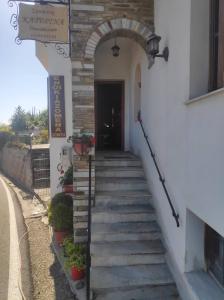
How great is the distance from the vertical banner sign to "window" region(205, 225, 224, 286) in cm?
521

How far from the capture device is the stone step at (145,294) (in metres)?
4.00

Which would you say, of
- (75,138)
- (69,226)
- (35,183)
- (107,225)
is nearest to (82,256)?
Answer: (107,225)

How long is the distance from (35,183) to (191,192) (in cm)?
1031

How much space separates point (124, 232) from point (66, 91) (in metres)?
4.45

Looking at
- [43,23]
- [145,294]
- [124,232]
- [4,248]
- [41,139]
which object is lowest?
[4,248]

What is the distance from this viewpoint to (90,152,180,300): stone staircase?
4.14 meters

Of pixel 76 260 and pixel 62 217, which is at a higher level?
pixel 62 217

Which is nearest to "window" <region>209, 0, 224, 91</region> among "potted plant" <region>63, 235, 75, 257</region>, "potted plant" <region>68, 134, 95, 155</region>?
"potted plant" <region>68, 134, 95, 155</region>

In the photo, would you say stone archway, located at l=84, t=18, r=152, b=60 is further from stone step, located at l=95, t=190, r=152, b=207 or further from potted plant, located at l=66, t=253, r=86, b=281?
potted plant, located at l=66, t=253, r=86, b=281

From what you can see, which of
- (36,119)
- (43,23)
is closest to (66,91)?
(43,23)

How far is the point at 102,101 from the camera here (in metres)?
8.63

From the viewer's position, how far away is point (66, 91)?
26.0 ft

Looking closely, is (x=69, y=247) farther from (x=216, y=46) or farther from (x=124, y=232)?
(x=216, y=46)

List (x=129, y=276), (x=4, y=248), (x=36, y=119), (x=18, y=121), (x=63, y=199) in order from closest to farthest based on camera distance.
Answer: (x=129, y=276) → (x=4, y=248) → (x=63, y=199) → (x=18, y=121) → (x=36, y=119)
